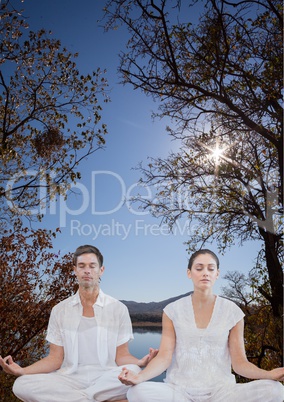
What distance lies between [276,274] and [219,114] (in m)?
2.22

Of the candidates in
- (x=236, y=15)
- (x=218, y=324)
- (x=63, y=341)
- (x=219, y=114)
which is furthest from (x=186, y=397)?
(x=236, y=15)

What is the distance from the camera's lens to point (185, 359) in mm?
3020

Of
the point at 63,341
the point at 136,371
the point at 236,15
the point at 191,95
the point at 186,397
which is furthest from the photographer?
the point at 191,95

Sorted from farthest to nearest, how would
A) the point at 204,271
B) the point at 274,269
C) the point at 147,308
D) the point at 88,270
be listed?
the point at 274,269 → the point at 147,308 → the point at 88,270 → the point at 204,271

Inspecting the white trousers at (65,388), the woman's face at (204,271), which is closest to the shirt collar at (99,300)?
the white trousers at (65,388)

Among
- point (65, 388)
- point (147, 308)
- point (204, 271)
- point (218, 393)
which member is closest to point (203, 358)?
point (218, 393)

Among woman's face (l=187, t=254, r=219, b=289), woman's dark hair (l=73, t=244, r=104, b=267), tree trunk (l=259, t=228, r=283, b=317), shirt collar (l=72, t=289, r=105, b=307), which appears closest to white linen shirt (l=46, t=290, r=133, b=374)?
shirt collar (l=72, t=289, r=105, b=307)

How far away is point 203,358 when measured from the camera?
3000 millimetres

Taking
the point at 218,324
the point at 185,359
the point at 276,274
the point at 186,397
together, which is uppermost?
the point at 276,274

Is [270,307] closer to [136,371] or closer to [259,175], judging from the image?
[259,175]

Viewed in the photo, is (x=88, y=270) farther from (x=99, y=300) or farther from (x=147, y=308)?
(x=147, y=308)

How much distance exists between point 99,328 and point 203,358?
0.78 meters

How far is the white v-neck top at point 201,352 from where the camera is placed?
9.76 feet

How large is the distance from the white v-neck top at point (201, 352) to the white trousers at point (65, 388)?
0.32 m
